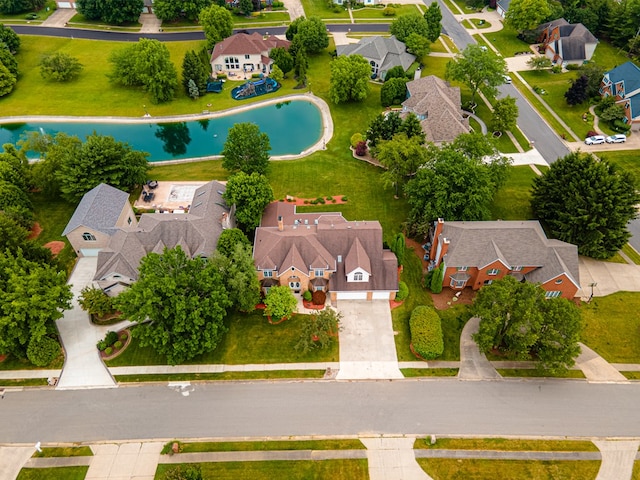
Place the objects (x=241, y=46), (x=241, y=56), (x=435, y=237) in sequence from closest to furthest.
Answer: (x=435, y=237)
(x=241, y=46)
(x=241, y=56)

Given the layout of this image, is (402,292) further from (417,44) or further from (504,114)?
(417,44)

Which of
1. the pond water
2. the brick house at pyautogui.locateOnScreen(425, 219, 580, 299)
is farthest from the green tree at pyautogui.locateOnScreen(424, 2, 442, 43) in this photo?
the brick house at pyautogui.locateOnScreen(425, 219, 580, 299)

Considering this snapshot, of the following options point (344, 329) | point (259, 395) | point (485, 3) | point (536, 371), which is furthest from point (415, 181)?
point (485, 3)

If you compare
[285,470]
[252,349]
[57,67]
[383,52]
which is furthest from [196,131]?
[285,470]

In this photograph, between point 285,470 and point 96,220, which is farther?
point 96,220

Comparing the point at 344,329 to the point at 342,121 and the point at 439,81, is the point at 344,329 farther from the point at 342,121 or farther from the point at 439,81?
the point at 439,81

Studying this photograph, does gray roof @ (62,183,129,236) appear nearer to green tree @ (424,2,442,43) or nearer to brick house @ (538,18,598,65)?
green tree @ (424,2,442,43)
